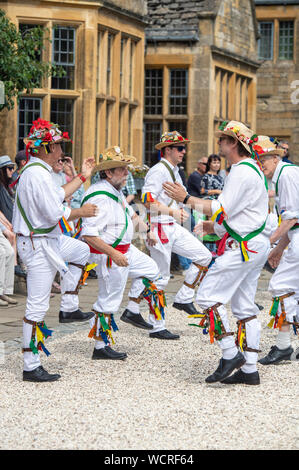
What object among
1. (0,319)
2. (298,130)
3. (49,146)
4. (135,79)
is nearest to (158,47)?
(135,79)

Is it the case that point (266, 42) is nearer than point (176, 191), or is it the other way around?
point (176, 191)

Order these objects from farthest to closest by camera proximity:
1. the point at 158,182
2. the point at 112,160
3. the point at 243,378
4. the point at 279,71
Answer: the point at 279,71
the point at 158,182
the point at 112,160
the point at 243,378

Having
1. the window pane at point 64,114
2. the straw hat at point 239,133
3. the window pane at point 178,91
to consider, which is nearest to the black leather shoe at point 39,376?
the straw hat at point 239,133

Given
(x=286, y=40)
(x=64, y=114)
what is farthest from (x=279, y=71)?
(x=64, y=114)

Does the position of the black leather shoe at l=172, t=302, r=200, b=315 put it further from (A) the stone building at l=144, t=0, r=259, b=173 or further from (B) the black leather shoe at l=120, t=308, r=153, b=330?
(A) the stone building at l=144, t=0, r=259, b=173

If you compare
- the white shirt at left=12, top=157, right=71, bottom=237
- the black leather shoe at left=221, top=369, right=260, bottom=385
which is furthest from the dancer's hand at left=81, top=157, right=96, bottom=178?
the black leather shoe at left=221, top=369, right=260, bottom=385

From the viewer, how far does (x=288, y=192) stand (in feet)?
24.2

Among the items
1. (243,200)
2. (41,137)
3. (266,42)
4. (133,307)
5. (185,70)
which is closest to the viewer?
(243,200)

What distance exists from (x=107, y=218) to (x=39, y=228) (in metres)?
0.80

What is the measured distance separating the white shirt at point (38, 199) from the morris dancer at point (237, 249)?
33.3 inches

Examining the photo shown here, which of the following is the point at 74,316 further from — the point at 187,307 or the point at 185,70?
the point at 185,70

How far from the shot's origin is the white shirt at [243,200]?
617 centimetres

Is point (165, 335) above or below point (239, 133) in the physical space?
below
